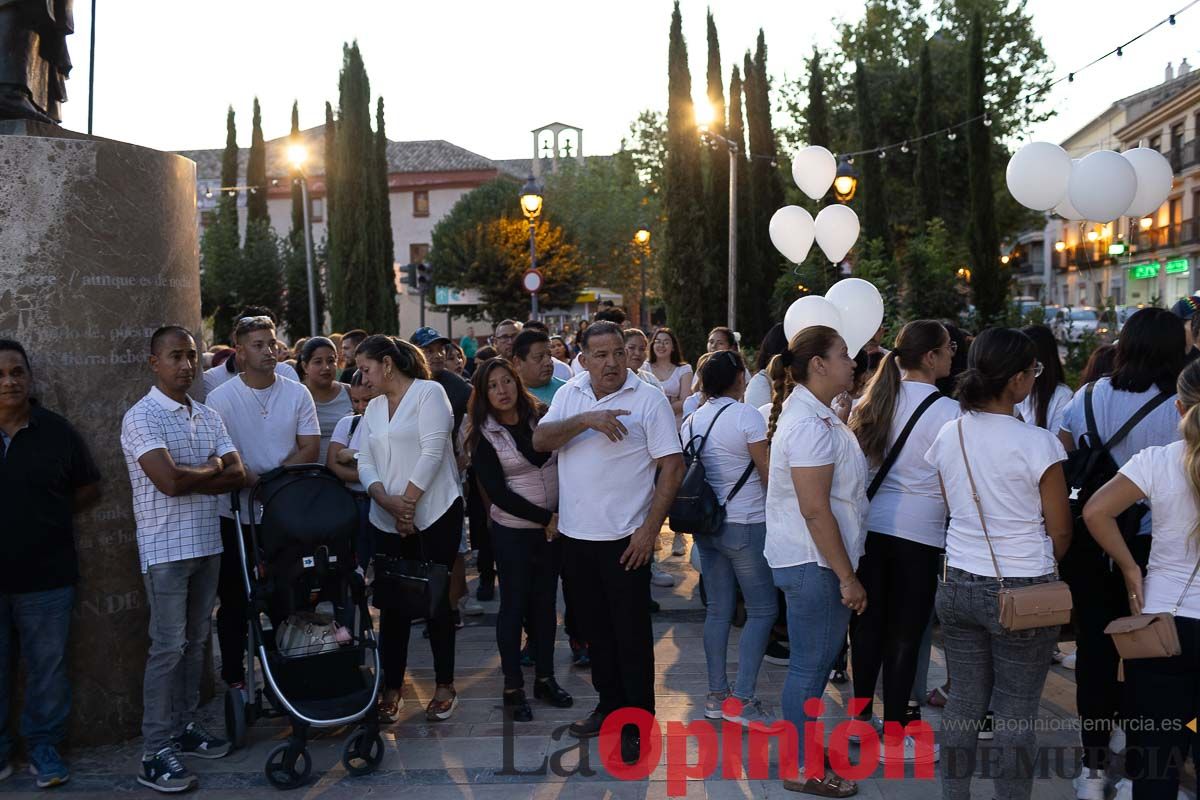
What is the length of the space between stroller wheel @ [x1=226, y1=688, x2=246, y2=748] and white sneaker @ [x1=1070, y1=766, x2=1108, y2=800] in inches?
144

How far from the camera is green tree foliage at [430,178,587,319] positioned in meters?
38.5

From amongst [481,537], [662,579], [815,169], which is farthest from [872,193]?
[481,537]

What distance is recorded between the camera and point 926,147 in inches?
1236

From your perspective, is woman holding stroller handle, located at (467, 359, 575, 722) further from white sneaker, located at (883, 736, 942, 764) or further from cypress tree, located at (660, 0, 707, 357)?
cypress tree, located at (660, 0, 707, 357)

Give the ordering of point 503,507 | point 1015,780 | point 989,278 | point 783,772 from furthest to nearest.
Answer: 1. point 989,278
2. point 503,507
3. point 783,772
4. point 1015,780

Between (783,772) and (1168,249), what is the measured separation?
50618mm

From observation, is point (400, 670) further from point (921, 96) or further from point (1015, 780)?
point (921, 96)

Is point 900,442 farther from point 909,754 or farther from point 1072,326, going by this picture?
point 1072,326

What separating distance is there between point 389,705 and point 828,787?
7.47ft

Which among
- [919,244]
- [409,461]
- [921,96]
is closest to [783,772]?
[409,461]

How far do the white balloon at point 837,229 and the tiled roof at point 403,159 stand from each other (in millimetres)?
47957

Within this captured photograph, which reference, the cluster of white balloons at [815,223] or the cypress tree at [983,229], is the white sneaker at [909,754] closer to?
the cluster of white balloons at [815,223]

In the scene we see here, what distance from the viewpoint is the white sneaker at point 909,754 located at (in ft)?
15.3

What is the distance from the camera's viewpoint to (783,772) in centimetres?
447
